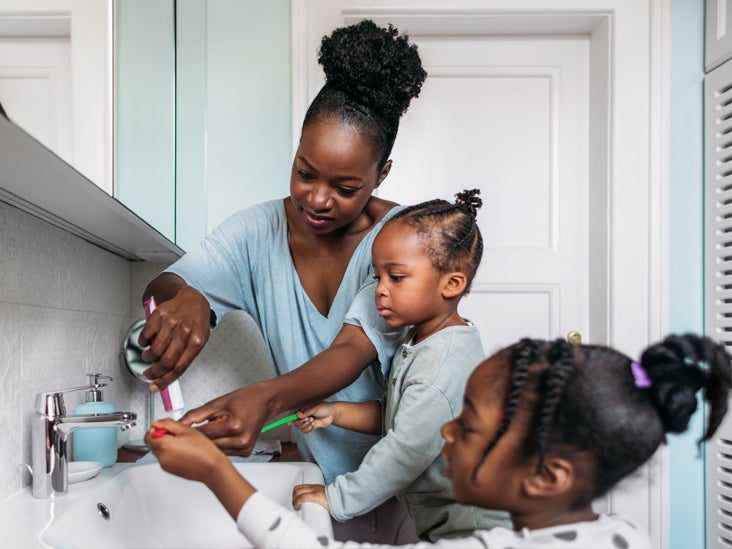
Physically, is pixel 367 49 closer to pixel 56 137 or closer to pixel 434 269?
pixel 434 269

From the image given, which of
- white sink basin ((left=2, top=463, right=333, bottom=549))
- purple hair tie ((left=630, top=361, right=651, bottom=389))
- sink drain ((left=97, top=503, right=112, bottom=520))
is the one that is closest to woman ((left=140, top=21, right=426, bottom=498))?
white sink basin ((left=2, top=463, right=333, bottom=549))

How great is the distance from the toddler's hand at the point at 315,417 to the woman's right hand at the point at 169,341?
27 cm

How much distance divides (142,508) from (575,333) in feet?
4.38

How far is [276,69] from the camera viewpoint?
6.12ft

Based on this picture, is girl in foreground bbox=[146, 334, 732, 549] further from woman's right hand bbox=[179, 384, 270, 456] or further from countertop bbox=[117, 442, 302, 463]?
countertop bbox=[117, 442, 302, 463]

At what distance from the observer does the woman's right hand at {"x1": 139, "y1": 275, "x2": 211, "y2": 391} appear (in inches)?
34.6

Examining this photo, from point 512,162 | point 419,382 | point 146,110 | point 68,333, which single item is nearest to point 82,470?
point 68,333

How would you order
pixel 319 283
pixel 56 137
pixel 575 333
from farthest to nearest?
1. pixel 575 333
2. pixel 319 283
3. pixel 56 137

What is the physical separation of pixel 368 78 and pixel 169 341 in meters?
0.54

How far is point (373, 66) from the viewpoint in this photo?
1.13 m

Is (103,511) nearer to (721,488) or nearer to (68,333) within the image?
(68,333)

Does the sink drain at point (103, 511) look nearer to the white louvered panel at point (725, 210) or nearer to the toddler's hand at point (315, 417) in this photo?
the toddler's hand at point (315, 417)

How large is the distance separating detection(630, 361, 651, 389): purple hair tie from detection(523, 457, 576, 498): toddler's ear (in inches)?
4.5

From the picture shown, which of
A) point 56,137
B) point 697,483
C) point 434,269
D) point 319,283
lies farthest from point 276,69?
point 697,483
